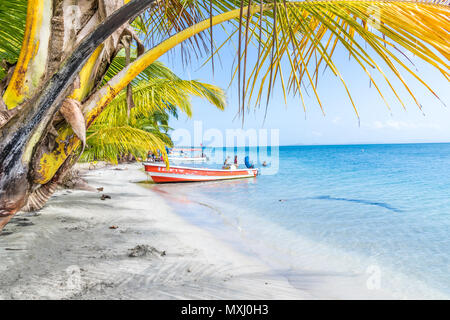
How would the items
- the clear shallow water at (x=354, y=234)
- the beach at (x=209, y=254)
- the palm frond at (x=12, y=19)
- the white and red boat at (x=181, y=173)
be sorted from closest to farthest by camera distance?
1. the palm frond at (x=12, y=19)
2. the beach at (x=209, y=254)
3. the clear shallow water at (x=354, y=234)
4. the white and red boat at (x=181, y=173)

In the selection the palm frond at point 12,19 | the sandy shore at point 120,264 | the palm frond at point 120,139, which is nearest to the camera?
the palm frond at point 12,19

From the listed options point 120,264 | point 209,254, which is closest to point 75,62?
point 120,264

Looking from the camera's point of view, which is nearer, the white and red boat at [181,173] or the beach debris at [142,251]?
the beach debris at [142,251]

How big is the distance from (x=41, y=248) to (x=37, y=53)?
2.51m

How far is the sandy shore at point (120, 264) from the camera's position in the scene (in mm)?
2232

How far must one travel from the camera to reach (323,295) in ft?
9.34

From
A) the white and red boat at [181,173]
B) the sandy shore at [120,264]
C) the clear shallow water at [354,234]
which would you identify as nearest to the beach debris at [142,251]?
the sandy shore at [120,264]

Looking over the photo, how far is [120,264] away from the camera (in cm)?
272

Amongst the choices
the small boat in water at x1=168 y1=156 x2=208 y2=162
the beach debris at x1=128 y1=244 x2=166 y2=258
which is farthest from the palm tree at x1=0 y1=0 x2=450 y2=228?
the small boat in water at x1=168 y1=156 x2=208 y2=162

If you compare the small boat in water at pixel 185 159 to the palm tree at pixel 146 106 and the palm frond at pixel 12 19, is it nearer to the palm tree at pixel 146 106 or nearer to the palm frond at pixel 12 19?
the palm tree at pixel 146 106

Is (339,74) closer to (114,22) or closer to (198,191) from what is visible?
(114,22)

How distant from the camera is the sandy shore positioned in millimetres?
2232

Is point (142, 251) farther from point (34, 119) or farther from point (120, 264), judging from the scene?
point (34, 119)
